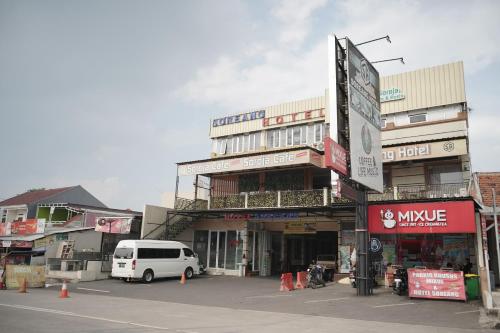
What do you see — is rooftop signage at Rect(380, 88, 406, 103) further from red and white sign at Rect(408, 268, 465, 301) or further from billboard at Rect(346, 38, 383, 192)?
red and white sign at Rect(408, 268, 465, 301)

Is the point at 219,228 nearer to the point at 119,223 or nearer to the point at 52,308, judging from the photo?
the point at 119,223

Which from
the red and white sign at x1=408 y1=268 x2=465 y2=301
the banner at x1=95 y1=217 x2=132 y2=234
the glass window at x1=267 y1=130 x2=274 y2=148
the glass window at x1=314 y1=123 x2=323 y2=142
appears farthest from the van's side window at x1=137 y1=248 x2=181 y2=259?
the red and white sign at x1=408 y1=268 x2=465 y2=301

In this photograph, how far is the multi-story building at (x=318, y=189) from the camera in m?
20.7

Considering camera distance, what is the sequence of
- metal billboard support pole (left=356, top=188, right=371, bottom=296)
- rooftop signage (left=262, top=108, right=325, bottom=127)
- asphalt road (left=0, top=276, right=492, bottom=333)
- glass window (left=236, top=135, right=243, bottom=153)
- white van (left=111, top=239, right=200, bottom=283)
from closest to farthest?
asphalt road (left=0, top=276, right=492, bottom=333) < metal billboard support pole (left=356, top=188, right=371, bottom=296) < white van (left=111, top=239, right=200, bottom=283) < rooftop signage (left=262, top=108, right=325, bottom=127) < glass window (left=236, top=135, right=243, bottom=153)

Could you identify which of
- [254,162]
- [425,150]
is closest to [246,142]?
[254,162]

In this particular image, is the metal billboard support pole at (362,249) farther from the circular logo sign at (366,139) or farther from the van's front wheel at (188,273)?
the van's front wheel at (188,273)

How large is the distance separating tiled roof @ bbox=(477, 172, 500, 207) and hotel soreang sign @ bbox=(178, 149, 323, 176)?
820 cm

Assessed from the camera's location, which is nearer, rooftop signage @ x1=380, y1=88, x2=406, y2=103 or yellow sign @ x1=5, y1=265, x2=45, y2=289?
yellow sign @ x1=5, y1=265, x2=45, y2=289

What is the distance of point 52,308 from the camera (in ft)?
40.5

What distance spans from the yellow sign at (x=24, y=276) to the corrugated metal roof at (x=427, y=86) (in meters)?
21.4

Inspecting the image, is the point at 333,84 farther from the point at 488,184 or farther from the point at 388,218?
the point at 488,184

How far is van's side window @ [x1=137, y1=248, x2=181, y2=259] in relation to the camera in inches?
853

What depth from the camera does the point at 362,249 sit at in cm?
1703

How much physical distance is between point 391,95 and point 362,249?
39.1ft
